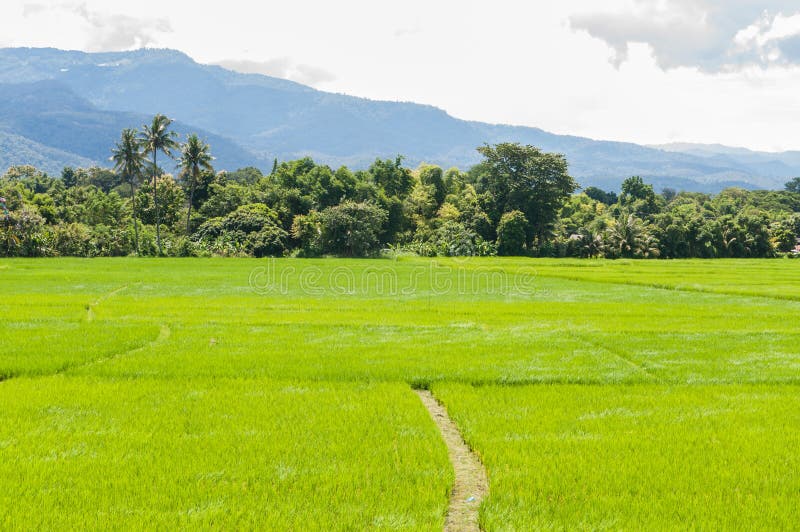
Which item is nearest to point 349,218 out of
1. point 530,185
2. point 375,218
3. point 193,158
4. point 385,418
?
point 375,218

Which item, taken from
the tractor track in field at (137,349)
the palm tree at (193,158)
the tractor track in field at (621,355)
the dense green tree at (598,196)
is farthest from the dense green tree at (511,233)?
the dense green tree at (598,196)

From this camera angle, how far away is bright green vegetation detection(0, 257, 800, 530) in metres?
5.90

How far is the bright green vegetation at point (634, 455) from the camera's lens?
19.1 ft

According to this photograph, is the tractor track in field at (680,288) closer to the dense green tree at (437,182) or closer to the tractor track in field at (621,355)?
the tractor track in field at (621,355)

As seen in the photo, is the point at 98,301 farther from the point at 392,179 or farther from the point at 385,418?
the point at 392,179

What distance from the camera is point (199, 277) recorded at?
36.2 metres

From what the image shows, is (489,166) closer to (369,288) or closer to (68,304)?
(369,288)

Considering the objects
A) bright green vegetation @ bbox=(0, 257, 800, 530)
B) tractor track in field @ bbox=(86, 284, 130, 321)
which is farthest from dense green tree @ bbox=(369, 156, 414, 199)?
bright green vegetation @ bbox=(0, 257, 800, 530)

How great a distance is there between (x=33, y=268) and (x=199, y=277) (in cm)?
1420

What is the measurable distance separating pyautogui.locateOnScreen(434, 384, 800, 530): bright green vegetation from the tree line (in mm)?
54146

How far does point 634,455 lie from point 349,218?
56.6 m

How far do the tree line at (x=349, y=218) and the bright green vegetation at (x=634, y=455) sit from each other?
54.1 meters

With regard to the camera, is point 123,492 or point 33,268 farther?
point 33,268

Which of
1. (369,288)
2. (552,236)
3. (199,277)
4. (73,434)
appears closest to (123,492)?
(73,434)
